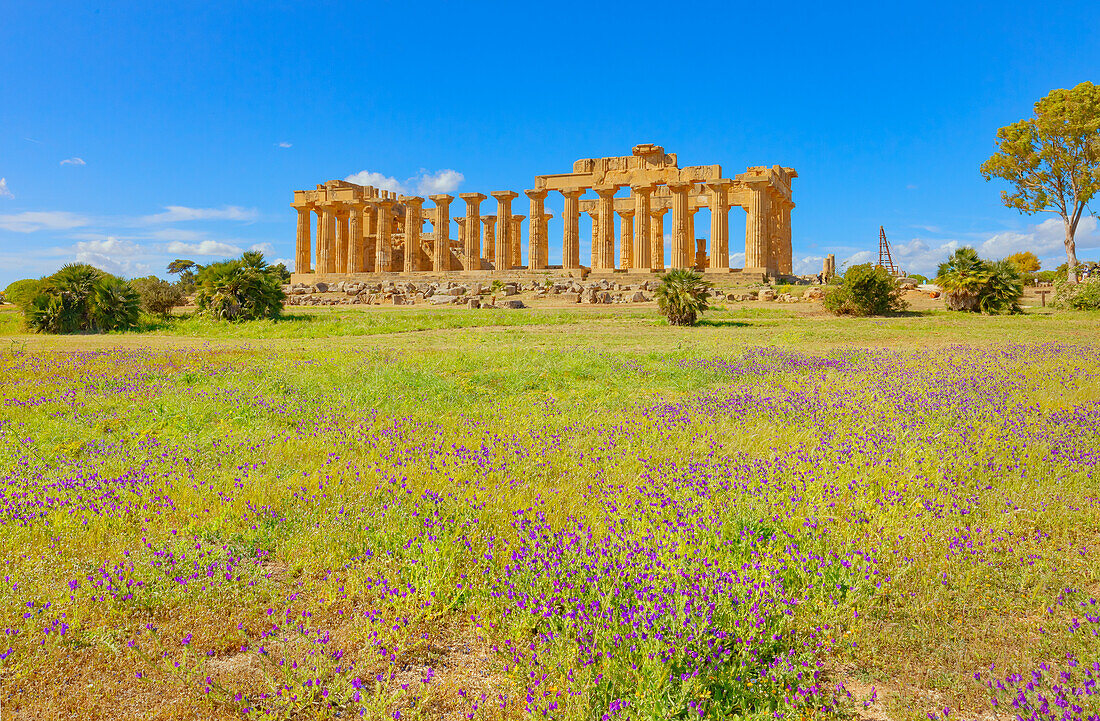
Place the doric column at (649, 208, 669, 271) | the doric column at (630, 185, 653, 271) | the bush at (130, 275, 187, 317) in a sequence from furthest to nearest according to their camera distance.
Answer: the doric column at (649, 208, 669, 271) < the doric column at (630, 185, 653, 271) < the bush at (130, 275, 187, 317)

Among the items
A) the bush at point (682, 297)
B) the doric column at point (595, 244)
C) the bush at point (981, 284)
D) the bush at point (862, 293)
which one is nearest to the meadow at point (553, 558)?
the bush at point (682, 297)

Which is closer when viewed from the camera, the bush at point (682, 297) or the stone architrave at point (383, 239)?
the bush at point (682, 297)

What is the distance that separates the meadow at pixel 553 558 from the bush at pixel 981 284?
883 inches

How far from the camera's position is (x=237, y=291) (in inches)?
1006

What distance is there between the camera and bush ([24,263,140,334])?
21.2 metres

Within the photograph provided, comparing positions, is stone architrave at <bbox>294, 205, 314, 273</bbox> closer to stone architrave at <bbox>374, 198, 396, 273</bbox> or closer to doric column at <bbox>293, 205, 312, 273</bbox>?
doric column at <bbox>293, 205, 312, 273</bbox>

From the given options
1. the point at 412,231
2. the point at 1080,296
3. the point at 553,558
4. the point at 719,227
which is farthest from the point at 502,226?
the point at 553,558

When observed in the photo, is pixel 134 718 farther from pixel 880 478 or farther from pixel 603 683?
pixel 880 478

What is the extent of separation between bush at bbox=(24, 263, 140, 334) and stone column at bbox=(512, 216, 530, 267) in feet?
137

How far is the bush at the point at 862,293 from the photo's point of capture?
1070 inches

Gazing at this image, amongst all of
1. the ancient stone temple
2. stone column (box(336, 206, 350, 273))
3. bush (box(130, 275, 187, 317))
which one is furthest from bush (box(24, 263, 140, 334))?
stone column (box(336, 206, 350, 273))

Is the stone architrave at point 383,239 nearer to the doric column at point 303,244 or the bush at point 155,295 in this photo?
the doric column at point 303,244

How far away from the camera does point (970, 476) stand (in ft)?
16.9

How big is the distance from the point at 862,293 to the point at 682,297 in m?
9.50
